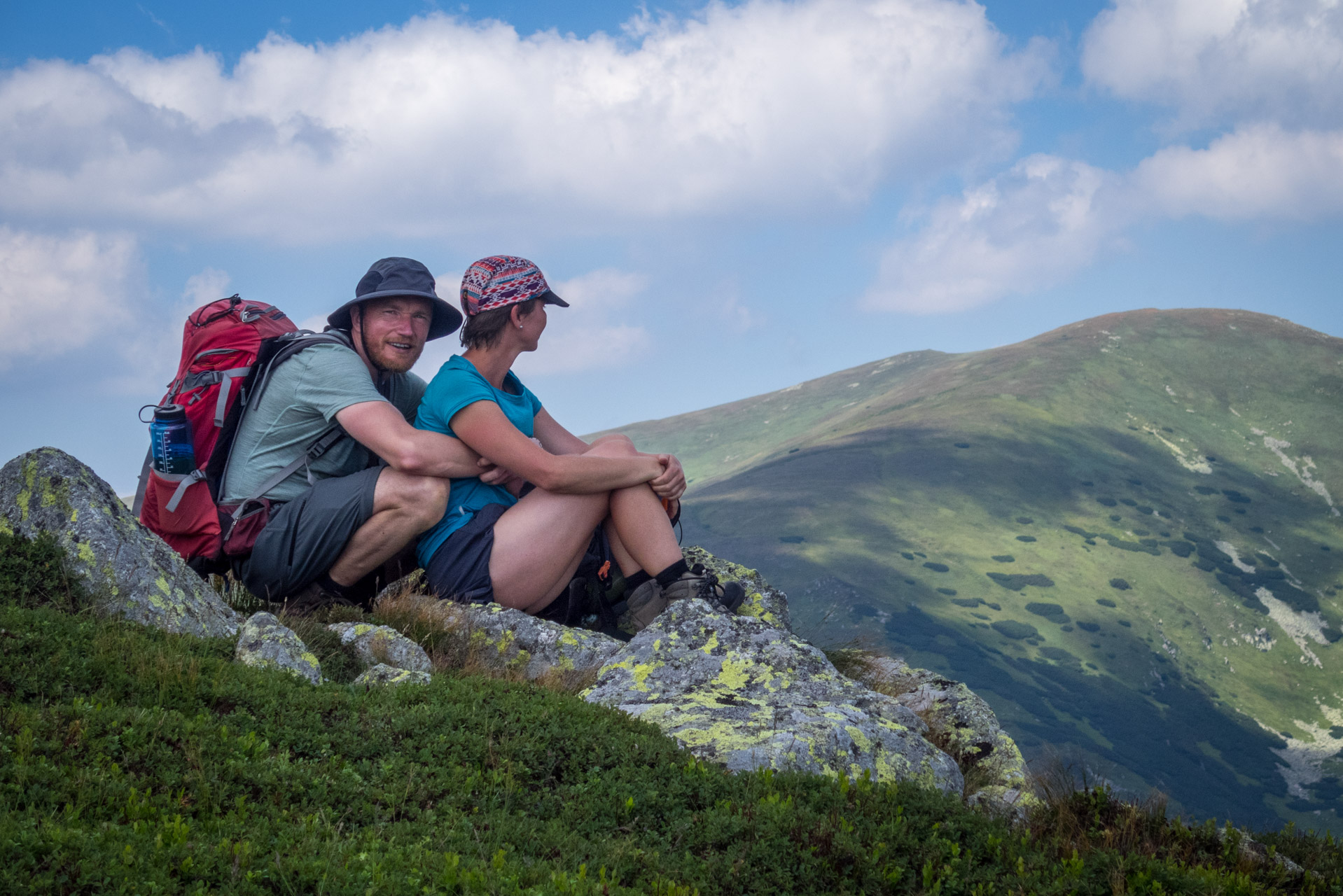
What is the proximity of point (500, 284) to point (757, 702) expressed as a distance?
3.58 m

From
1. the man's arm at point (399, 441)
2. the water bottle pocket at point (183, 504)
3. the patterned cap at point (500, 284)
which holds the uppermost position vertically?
the patterned cap at point (500, 284)

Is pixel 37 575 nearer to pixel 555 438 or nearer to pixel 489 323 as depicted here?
pixel 489 323

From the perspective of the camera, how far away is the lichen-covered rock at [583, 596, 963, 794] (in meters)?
5.14

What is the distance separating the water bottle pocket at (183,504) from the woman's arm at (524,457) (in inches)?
75.3

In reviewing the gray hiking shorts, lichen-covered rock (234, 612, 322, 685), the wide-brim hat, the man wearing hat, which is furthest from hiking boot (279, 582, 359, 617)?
the wide-brim hat

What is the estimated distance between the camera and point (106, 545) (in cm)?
618

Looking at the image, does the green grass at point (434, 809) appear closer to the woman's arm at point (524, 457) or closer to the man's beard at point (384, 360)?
the woman's arm at point (524, 457)

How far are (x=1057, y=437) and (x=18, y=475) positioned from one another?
75.5 meters

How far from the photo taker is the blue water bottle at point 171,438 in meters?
6.36

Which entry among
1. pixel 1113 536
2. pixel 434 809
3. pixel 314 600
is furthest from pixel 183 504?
pixel 1113 536

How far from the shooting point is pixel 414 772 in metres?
4.19

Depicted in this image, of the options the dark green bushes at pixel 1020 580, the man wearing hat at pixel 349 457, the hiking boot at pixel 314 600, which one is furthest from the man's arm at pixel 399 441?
the dark green bushes at pixel 1020 580

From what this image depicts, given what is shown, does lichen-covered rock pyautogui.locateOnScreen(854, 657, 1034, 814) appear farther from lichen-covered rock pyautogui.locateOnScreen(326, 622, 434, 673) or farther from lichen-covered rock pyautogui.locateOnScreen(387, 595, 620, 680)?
lichen-covered rock pyautogui.locateOnScreen(326, 622, 434, 673)

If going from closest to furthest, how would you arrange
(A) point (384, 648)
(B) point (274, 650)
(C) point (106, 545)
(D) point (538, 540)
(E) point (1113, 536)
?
(B) point (274, 650) < (C) point (106, 545) < (A) point (384, 648) < (D) point (538, 540) < (E) point (1113, 536)
